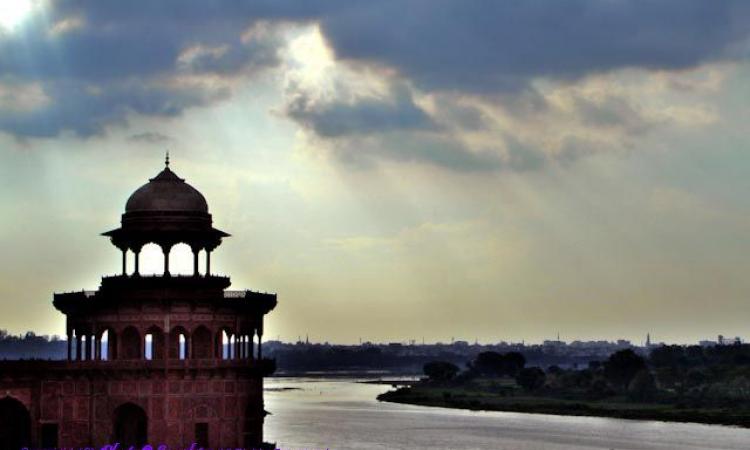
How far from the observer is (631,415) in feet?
509

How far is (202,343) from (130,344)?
303 cm

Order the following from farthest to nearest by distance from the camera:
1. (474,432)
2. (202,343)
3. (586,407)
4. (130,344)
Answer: (586,407), (474,432), (202,343), (130,344)

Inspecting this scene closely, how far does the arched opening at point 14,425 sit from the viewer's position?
5156 centimetres

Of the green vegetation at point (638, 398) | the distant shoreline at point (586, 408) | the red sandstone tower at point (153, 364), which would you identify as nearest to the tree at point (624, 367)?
the green vegetation at point (638, 398)

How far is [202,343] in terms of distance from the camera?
5334 cm

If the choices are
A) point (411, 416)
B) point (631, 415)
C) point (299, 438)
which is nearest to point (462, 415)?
point (411, 416)

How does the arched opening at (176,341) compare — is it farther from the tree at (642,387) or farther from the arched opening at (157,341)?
the tree at (642,387)

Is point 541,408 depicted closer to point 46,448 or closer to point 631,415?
point 631,415

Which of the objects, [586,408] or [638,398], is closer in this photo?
[586,408]

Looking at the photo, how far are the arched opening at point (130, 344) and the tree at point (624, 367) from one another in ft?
477

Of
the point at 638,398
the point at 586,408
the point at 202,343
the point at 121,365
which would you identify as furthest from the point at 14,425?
the point at 638,398

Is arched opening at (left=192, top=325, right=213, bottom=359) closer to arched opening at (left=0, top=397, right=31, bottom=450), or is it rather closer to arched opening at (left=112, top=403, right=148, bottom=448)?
arched opening at (left=112, top=403, right=148, bottom=448)

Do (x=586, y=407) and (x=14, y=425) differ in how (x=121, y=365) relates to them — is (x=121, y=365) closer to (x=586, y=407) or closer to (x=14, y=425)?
(x=14, y=425)

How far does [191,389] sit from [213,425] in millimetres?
1787
